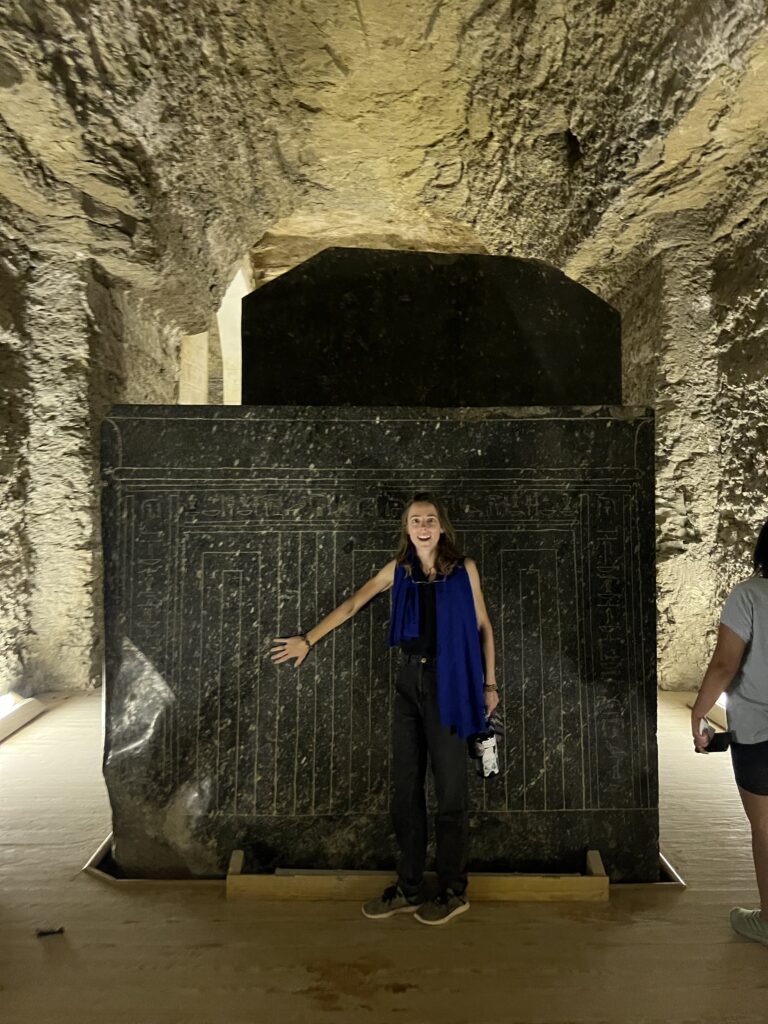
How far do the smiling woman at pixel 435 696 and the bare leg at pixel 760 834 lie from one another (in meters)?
0.72

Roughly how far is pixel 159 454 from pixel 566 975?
74.8 inches

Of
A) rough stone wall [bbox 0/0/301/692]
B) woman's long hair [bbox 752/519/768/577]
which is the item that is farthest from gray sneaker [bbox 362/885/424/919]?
rough stone wall [bbox 0/0/301/692]

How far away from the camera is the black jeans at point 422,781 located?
1.99m

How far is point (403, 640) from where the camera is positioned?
202 cm

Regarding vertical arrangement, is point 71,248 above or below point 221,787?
above

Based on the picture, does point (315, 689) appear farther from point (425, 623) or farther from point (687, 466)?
A: point (687, 466)

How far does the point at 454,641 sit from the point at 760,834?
37.9 inches

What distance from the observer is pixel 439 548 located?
2.01 metres

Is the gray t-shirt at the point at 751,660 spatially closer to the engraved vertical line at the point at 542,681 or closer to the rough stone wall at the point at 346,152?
the engraved vertical line at the point at 542,681

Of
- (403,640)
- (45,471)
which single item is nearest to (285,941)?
(403,640)

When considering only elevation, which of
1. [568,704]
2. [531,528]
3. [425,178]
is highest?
[425,178]

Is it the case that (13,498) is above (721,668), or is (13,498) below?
above

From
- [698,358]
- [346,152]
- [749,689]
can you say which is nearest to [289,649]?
[749,689]

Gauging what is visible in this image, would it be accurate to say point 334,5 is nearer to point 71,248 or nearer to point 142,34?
point 142,34
